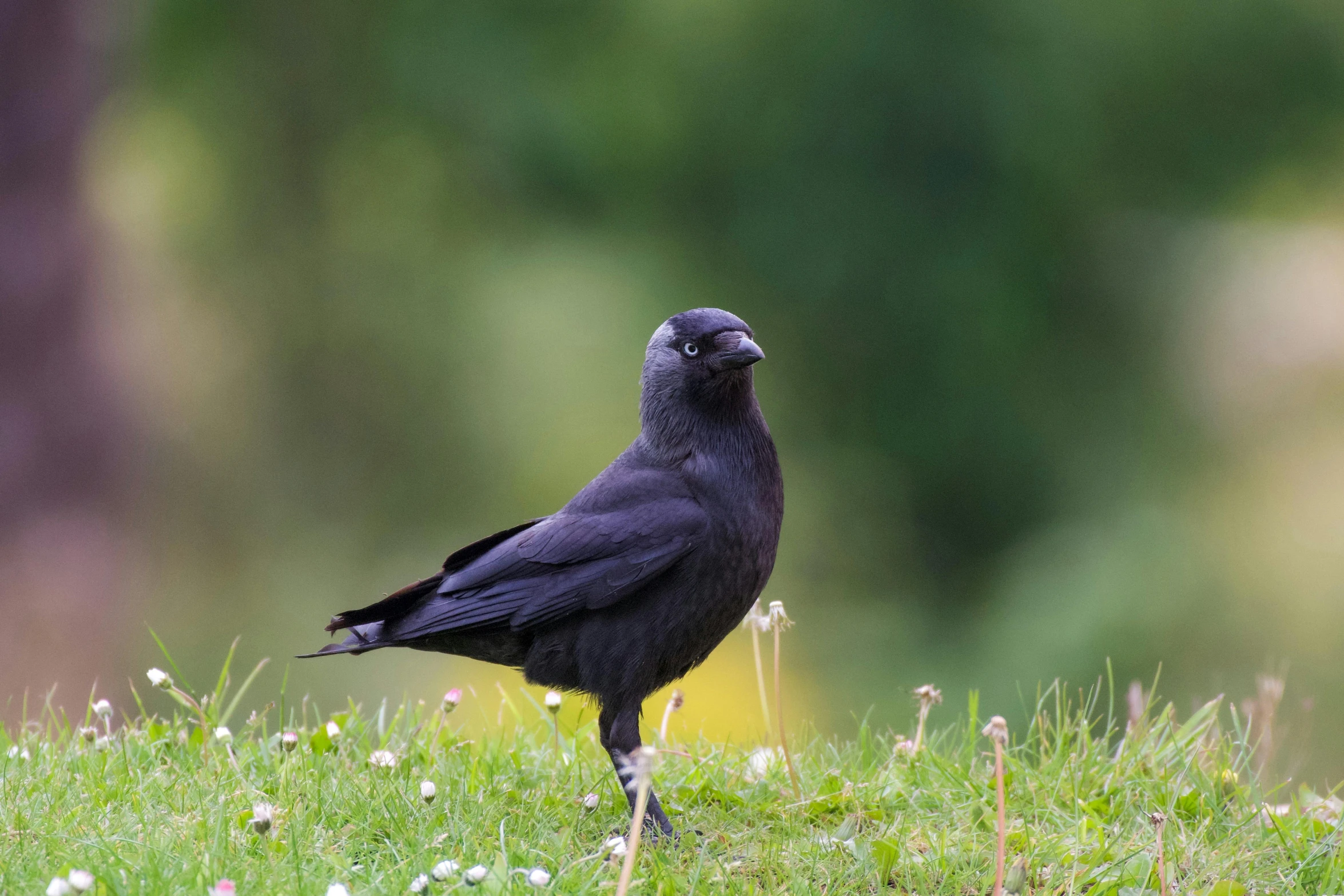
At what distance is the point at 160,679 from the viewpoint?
300cm

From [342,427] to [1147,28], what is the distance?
249 inches

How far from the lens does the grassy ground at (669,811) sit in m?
2.48

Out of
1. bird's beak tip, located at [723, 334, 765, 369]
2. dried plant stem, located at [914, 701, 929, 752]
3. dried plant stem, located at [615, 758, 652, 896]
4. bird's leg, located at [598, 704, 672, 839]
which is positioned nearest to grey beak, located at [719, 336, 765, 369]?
bird's beak tip, located at [723, 334, 765, 369]

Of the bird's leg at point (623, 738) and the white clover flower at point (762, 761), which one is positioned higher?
the bird's leg at point (623, 738)

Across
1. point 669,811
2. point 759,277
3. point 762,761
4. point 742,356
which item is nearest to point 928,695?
point 762,761

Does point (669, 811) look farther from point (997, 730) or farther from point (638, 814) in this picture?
point (638, 814)

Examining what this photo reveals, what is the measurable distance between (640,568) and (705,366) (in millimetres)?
610

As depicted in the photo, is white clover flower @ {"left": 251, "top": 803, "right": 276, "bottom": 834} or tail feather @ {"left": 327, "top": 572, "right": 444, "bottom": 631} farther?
tail feather @ {"left": 327, "top": 572, "right": 444, "bottom": 631}

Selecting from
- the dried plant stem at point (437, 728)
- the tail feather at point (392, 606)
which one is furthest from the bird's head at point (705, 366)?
the dried plant stem at point (437, 728)

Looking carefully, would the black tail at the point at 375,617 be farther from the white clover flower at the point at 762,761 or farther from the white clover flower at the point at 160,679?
the white clover flower at the point at 762,761

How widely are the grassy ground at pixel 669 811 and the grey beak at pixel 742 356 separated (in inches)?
41.4

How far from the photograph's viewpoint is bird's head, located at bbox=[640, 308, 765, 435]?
126 inches

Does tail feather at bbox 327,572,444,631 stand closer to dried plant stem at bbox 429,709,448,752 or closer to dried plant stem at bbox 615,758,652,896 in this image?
dried plant stem at bbox 429,709,448,752

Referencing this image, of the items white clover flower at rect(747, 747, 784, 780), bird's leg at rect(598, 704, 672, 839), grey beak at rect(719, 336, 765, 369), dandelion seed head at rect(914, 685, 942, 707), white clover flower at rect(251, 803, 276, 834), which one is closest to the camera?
white clover flower at rect(251, 803, 276, 834)
